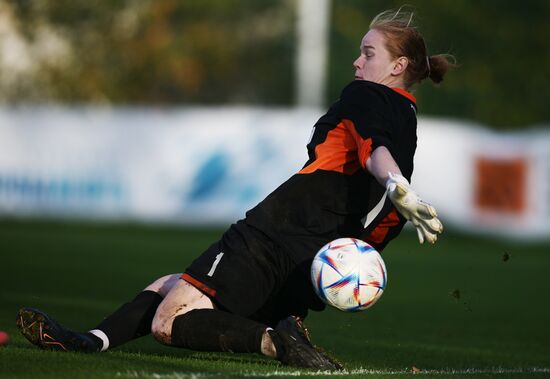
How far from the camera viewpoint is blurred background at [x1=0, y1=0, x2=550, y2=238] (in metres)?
21.7

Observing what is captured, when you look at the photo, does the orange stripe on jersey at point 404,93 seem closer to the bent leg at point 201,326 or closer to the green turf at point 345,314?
the green turf at point 345,314

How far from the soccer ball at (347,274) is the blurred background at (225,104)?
1413 mm

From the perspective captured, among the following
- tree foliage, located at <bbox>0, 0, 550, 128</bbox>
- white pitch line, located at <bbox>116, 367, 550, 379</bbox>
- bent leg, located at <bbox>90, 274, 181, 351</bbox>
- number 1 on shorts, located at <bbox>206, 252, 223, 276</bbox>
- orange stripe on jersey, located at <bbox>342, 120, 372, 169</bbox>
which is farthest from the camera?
tree foliage, located at <bbox>0, 0, 550, 128</bbox>

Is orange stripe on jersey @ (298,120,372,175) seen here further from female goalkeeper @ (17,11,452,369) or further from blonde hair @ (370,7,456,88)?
blonde hair @ (370,7,456,88)

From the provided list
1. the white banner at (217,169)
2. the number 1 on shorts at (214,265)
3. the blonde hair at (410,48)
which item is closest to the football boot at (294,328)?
the number 1 on shorts at (214,265)

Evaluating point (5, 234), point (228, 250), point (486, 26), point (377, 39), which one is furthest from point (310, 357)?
point (486, 26)

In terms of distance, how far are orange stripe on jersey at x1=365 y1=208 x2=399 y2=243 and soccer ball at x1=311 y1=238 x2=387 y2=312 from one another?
10.6 inches

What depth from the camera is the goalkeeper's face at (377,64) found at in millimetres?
6496

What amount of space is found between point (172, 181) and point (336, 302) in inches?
618

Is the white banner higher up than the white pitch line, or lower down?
lower down

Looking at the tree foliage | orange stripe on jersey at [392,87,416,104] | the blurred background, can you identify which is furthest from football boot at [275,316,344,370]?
the tree foliage

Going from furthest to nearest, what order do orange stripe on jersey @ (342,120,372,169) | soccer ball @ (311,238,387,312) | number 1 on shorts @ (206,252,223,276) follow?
number 1 on shorts @ (206,252,223,276) < soccer ball @ (311,238,387,312) < orange stripe on jersey @ (342,120,372,169)

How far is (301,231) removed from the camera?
645 centimetres

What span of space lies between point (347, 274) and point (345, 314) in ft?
14.2
